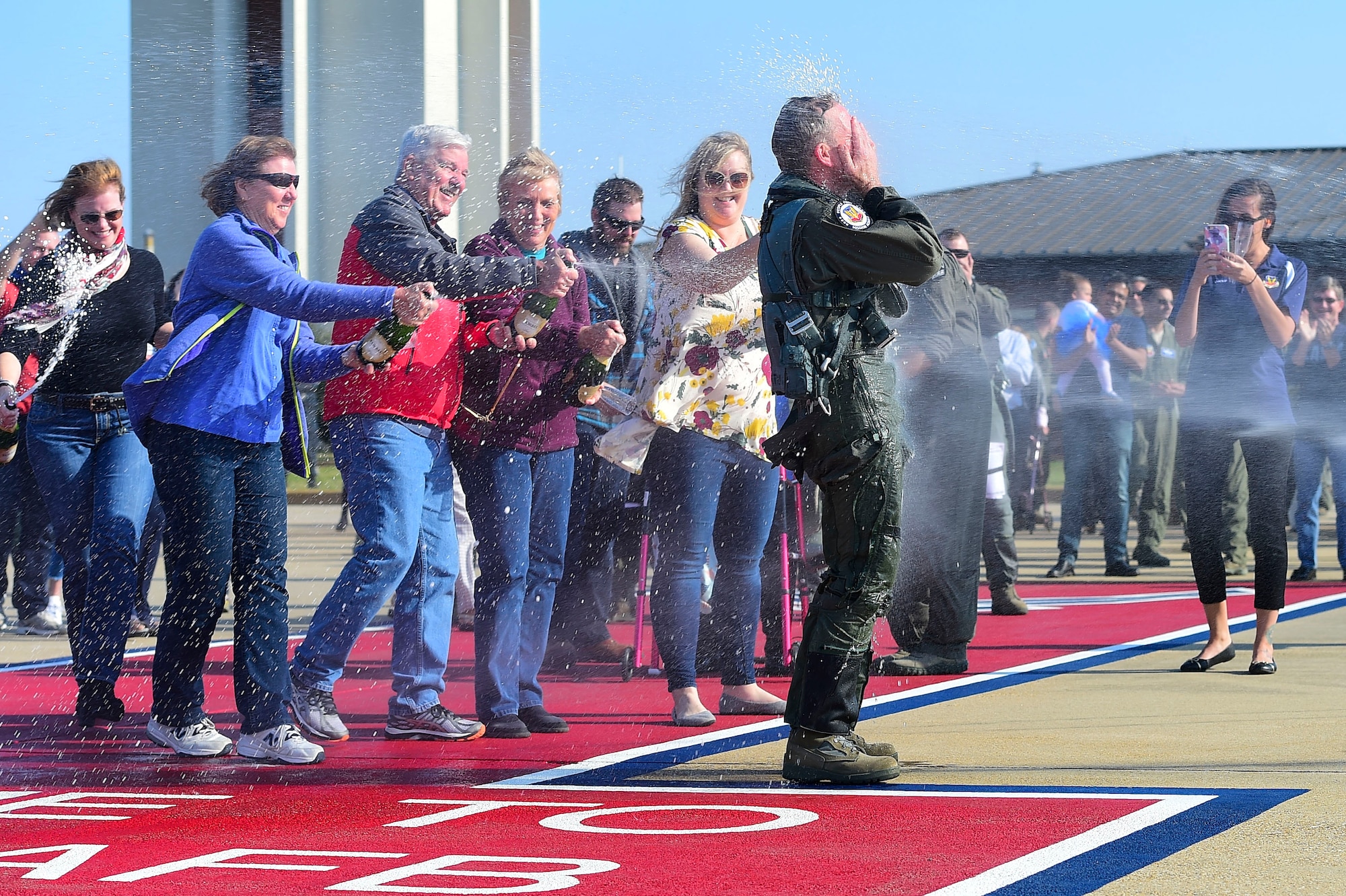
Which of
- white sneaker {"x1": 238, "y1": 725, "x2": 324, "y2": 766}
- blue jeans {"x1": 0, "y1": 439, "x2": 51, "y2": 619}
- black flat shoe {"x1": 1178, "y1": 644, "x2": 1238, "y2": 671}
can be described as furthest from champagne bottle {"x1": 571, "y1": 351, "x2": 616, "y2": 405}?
blue jeans {"x1": 0, "y1": 439, "x2": 51, "y2": 619}

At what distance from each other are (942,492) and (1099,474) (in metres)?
5.13

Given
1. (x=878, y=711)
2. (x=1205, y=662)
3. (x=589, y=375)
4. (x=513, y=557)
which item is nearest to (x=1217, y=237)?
(x=1205, y=662)

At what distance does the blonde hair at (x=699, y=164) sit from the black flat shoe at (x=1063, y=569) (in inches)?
258

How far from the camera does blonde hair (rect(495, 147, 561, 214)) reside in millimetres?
5773

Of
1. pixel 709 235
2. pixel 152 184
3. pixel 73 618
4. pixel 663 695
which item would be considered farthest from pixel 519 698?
pixel 152 184

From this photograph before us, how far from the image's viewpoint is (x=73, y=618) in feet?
23.0

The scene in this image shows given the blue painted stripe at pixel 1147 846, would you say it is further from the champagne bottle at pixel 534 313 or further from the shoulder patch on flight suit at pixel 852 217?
the champagne bottle at pixel 534 313

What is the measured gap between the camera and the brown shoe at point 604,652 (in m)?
7.56

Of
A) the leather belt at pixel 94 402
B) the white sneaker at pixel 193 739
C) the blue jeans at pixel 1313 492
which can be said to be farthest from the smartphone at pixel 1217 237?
the blue jeans at pixel 1313 492

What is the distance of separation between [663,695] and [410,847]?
2.74 m

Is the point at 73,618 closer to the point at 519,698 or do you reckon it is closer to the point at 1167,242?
the point at 519,698

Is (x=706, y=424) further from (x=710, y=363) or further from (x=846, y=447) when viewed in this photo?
(x=846, y=447)

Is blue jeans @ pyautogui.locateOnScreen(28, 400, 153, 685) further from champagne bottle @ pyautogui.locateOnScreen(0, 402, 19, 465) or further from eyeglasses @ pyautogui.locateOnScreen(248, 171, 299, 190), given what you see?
eyeglasses @ pyautogui.locateOnScreen(248, 171, 299, 190)

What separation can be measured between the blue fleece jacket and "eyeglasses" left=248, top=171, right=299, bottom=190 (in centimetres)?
14
